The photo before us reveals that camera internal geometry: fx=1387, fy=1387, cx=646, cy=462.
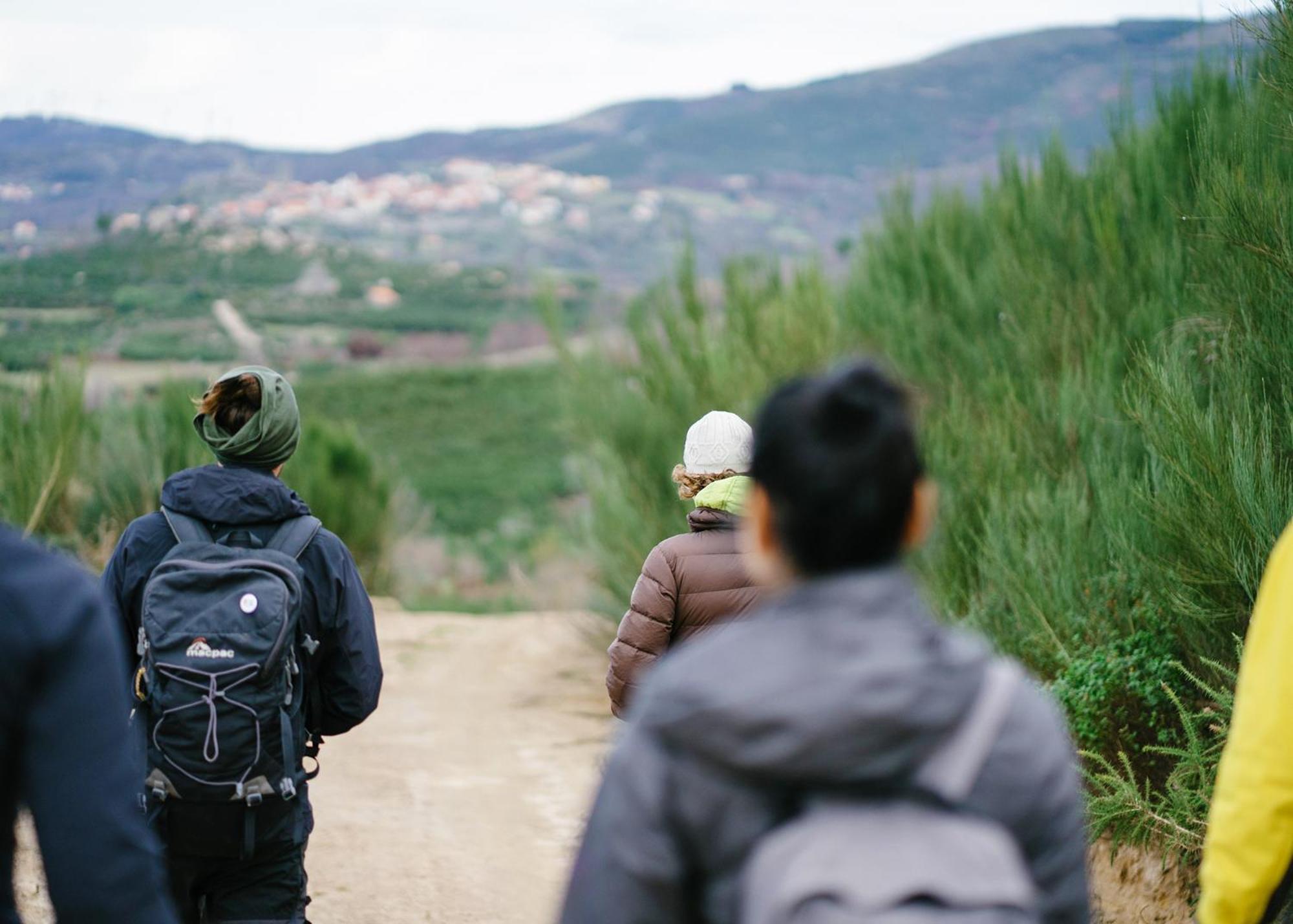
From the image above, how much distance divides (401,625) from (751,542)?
11.1m

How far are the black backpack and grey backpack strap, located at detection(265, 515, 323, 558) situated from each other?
9 centimetres

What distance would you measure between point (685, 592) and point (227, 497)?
1.29 meters

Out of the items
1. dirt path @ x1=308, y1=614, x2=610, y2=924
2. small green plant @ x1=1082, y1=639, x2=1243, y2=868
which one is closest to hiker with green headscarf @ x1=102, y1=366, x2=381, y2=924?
small green plant @ x1=1082, y1=639, x2=1243, y2=868

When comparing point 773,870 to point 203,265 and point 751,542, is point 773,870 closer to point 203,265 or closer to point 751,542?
point 751,542

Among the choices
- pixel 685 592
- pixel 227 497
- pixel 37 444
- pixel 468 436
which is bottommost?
pixel 468 436

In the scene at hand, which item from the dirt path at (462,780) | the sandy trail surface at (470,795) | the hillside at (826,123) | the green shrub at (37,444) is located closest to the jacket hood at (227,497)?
the sandy trail surface at (470,795)

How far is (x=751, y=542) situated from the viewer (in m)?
1.52

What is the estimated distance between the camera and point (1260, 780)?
1.85 metres

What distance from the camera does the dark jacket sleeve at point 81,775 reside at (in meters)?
1.67

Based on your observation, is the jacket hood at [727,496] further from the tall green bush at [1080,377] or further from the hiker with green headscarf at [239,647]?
the tall green bush at [1080,377]

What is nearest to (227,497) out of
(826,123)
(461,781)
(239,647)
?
(239,647)

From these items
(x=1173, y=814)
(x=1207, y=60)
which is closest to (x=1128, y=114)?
(x=1207, y=60)

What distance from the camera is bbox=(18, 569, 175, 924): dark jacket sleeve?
65.8 inches

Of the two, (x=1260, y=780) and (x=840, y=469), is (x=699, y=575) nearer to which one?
(x=1260, y=780)
